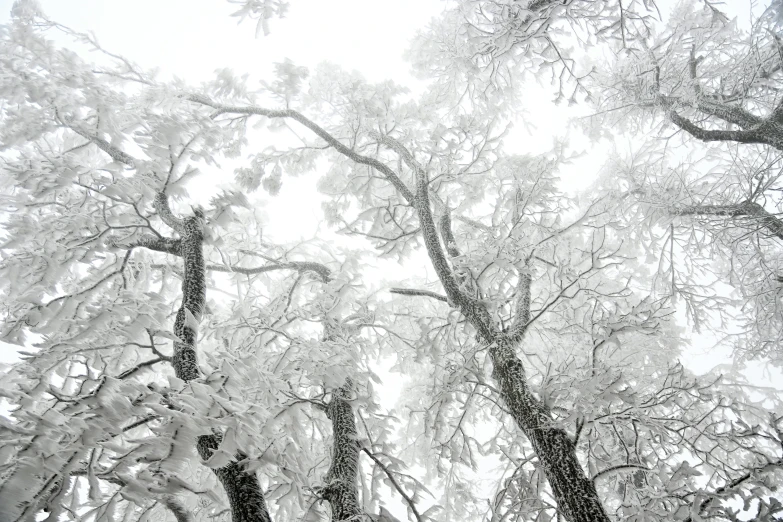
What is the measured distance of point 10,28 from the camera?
3.86 meters

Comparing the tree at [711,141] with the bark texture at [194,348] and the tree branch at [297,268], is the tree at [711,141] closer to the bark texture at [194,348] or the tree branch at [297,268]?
the tree branch at [297,268]

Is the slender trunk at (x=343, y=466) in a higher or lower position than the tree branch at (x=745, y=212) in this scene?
lower

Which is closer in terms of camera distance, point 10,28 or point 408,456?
point 10,28

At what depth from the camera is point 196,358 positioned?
8.87ft

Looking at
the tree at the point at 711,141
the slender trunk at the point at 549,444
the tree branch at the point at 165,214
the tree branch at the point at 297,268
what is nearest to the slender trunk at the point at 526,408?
the slender trunk at the point at 549,444

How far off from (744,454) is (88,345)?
423 inches

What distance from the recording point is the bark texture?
2232 millimetres

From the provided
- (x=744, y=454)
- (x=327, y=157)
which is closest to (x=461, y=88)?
(x=327, y=157)

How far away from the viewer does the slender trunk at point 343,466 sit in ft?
9.06

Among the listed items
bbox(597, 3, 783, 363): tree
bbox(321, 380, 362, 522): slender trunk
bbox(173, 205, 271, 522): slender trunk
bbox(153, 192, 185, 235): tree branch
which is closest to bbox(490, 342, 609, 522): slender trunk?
bbox(321, 380, 362, 522): slender trunk

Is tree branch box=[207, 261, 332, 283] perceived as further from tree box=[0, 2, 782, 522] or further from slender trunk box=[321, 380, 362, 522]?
slender trunk box=[321, 380, 362, 522]

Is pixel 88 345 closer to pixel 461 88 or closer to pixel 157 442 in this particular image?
pixel 157 442

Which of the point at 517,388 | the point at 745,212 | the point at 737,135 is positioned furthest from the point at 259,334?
the point at 737,135

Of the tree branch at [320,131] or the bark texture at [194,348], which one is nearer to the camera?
the bark texture at [194,348]
